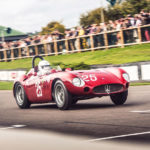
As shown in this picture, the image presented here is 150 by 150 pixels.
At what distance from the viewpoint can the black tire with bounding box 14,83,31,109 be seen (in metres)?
11.3

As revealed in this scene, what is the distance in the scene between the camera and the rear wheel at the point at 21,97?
37.1 feet

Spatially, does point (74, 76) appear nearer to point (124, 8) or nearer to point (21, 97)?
point (21, 97)

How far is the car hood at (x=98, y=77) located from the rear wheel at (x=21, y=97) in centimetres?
223

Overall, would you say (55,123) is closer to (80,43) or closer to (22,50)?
(80,43)

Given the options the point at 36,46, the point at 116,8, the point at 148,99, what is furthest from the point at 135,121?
the point at 116,8

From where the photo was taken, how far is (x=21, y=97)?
11.6 meters

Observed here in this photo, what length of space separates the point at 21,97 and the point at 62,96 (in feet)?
7.50

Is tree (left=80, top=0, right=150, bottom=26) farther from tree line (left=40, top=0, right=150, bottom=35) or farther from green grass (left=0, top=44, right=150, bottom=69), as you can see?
green grass (left=0, top=44, right=150, bottom=69)

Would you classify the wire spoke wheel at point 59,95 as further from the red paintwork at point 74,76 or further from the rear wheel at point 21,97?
the rear wheel at point 21,97

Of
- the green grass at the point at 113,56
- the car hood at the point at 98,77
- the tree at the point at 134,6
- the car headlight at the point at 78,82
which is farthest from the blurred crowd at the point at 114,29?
the tree at the point at 134,6

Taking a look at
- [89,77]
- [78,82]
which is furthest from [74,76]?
[89,77]

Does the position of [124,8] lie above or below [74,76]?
above

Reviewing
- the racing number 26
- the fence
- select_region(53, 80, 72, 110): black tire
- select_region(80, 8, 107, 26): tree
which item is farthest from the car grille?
select_region(80, 8, 107, 26): tree

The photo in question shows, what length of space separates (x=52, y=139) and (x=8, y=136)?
830mm
